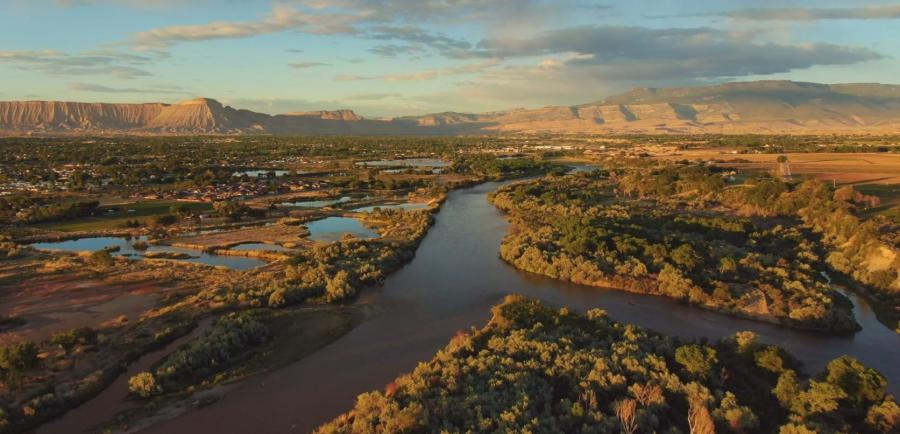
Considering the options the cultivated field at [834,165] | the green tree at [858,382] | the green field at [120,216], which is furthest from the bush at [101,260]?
the cultivated field at [834,165]

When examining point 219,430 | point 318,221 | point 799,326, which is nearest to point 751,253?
point 799,326

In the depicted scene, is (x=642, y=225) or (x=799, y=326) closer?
(x=799, y=326)

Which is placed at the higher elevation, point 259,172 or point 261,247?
A: point 259,172

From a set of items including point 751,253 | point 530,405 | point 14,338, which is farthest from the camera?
point 751,253

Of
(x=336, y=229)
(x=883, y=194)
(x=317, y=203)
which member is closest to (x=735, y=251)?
(x=336, y=229)

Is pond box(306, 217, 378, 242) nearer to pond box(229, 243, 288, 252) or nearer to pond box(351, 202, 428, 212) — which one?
pond box(229, 243, 288, 252)

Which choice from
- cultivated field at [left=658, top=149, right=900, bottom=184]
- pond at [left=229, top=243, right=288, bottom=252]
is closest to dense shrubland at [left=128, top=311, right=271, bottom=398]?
pond at [left=229, top=243, right=288, bottom=252]

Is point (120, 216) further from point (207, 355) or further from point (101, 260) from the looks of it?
point (207, 355)

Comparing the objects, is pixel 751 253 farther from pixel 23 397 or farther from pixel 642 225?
pixel 23 397
